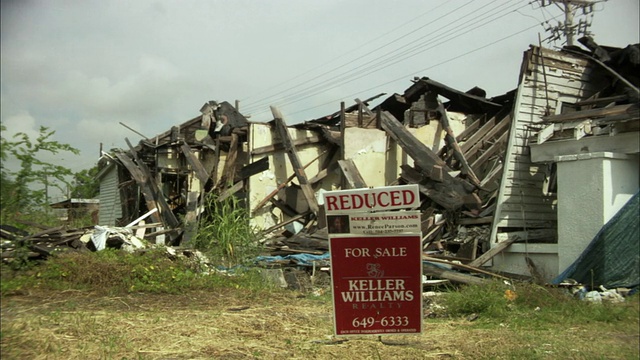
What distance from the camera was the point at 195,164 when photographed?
14.7m

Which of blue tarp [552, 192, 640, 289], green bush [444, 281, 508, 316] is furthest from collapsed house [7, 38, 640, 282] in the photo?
green bush [444, 281, 508, 316]

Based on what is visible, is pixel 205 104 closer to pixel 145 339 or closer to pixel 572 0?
pixel 572 0

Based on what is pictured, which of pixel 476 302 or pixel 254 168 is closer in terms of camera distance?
pixel 476 302

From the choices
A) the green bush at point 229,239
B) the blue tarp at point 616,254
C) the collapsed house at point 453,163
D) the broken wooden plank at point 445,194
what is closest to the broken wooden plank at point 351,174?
the collapsed house at point 453,163

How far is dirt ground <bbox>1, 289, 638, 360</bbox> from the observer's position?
16.4ft

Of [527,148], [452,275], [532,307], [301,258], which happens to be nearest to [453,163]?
[527,148]

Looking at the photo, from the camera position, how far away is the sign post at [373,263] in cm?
448

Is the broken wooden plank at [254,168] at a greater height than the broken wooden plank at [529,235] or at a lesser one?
greater

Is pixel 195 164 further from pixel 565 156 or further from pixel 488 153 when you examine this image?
pixel 565 156

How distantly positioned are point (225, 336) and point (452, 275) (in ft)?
15.6

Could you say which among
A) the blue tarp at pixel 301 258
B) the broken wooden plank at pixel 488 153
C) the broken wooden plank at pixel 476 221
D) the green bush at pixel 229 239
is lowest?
the blue tarp at pixel 301 258

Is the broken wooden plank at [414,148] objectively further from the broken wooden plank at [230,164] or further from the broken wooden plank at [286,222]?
A: the broken wooden plank at [230,164]

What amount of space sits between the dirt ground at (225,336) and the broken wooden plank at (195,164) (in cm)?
698

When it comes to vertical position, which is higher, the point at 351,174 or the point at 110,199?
the point at 351,174
